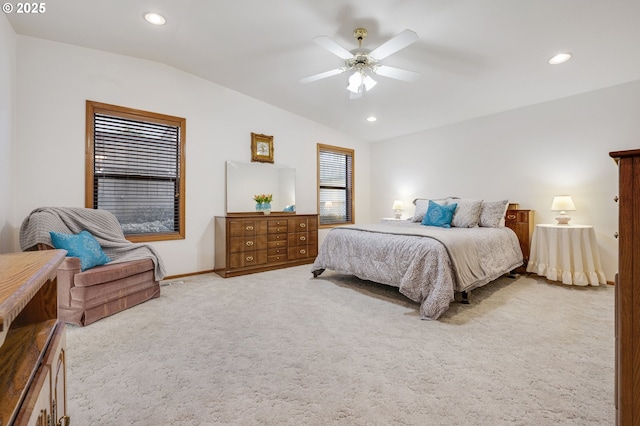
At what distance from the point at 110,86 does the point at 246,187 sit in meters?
2.08

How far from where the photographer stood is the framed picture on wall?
4660 mm

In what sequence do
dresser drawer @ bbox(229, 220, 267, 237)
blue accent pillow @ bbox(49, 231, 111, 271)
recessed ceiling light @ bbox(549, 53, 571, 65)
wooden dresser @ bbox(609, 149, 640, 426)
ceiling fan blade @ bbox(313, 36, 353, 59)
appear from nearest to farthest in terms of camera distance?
wooden dresser @ bbox(609, 149, 640, 426) → ceiling fan blade @ bbox(313, 36, 353, 59) → blue accent pillow @ bbox(49, 231, 111, 271) → recessed ceiling light @ bbox(549, 53, 571, 65) → dresser drawer @ bbox(229, 220, 267, 237)

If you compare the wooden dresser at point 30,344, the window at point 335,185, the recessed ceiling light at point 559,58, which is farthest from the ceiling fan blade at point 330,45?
the window at point 335,185

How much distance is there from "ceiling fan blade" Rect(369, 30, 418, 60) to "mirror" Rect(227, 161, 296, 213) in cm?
269

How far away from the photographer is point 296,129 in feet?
17.0

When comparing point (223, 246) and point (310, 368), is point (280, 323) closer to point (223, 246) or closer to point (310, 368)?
point (310, 368)

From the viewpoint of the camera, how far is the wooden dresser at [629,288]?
34.0 inches

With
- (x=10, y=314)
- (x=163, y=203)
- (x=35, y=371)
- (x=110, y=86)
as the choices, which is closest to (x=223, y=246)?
(x=163, y=203)

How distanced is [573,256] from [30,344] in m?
4.58

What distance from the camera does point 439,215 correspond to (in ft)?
13.4

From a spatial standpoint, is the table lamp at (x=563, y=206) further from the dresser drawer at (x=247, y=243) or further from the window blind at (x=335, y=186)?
the dresser drawer at (x=247, y=243)

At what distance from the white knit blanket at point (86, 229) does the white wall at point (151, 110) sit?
48cm

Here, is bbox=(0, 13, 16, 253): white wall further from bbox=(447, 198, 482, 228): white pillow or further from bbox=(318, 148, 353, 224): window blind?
bbox=(447, 198, 482, 228): white pillow

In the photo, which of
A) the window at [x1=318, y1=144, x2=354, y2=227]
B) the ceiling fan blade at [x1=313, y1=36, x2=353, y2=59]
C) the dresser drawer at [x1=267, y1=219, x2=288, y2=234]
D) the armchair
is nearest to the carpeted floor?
the armchair
